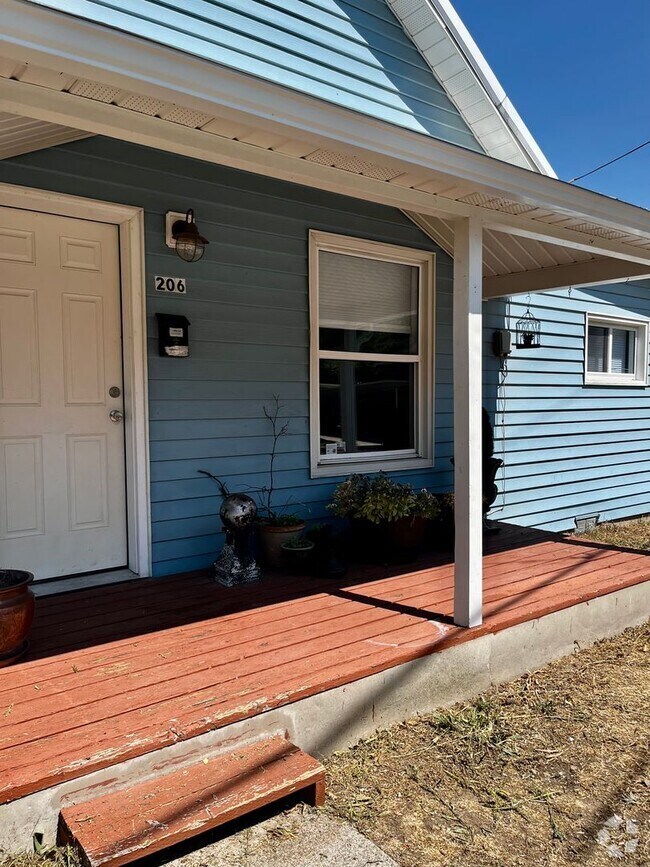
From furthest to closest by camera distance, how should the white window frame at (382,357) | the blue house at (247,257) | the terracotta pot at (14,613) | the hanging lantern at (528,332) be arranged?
the hanging lantern at (528,332) → the white window frame at (382,357) → the terracotta pot at (14,613) → the blue house at (247,257)

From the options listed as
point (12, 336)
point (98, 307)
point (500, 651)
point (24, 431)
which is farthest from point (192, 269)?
point (500, 651)

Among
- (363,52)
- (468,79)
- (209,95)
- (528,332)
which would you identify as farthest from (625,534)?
(209,95)

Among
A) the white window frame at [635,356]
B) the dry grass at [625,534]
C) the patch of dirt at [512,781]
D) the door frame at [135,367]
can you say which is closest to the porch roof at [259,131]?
the door frame at [135,367]

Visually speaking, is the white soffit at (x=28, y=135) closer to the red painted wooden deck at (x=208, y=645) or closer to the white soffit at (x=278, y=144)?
the white soffit at (x=278, y=144)

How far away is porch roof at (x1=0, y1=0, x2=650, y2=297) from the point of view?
1622 mm

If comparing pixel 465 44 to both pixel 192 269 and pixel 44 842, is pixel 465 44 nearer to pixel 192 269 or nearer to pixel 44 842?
pixel 192 269

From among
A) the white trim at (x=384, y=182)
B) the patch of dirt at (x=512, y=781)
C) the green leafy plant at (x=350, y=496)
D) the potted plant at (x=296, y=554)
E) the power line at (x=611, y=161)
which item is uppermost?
the power line at (x=611, y=161)

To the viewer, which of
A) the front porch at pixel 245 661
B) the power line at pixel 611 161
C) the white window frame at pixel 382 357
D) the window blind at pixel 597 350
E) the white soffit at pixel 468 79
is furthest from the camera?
the power line at pixel 611 161

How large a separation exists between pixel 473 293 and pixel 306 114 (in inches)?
42.3

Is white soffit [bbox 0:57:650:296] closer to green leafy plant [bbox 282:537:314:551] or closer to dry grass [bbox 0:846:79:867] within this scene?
green leafy plant [bbox 282:537:314:551]

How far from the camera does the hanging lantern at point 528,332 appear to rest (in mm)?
5387

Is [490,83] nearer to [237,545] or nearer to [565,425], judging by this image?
[565,425]

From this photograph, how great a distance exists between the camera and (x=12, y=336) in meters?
3.02

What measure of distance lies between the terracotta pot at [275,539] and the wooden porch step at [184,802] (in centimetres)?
159
